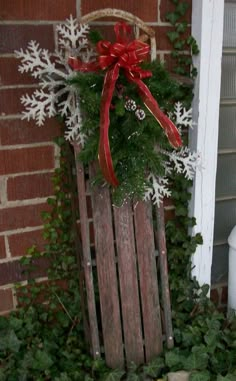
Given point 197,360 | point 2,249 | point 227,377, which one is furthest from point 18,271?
point 227,377

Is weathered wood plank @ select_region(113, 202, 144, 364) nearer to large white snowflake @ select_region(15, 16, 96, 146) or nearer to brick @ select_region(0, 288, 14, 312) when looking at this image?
large white snowflake @ select_region(15, 16, 96, 146)

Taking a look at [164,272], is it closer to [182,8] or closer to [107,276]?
[107,276]

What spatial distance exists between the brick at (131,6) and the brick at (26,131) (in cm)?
41

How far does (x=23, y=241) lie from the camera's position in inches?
60.5

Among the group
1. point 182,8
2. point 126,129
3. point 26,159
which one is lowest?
point 26,159

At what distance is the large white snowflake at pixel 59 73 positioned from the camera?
50.8 inches

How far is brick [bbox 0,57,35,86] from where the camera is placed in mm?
1347

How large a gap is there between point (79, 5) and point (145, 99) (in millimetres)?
438

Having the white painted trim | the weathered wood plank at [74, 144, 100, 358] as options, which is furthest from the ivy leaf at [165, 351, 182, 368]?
the white painted trim

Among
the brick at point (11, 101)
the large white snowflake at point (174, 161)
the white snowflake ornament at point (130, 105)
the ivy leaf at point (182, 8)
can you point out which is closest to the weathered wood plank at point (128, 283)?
the large white snowflake at point (174, 161)

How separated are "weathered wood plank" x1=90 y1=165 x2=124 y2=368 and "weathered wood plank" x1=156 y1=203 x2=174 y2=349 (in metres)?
0.19

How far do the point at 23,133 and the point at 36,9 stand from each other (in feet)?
1.35

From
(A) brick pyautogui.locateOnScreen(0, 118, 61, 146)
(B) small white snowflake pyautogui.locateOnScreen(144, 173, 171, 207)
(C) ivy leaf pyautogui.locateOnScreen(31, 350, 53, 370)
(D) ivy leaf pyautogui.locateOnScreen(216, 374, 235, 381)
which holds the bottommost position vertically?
(D) ivy leaf pyautogui.locateOnScreen(216, 374, 235, 381)

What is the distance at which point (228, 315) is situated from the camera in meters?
1.77
